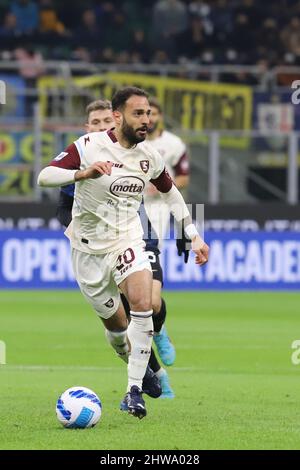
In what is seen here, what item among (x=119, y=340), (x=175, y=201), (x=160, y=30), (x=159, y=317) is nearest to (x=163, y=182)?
(x=175, y=201)

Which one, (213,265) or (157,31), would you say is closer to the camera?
(213,265)

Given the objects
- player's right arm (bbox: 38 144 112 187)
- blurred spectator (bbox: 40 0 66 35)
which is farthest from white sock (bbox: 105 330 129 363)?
blurred spectator (bbox: 40 0 66 35)

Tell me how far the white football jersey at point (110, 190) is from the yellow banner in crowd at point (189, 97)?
46.8 ft

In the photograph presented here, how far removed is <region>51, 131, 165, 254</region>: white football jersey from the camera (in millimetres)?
8586

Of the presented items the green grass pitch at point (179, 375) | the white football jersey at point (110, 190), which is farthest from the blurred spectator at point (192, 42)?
the white football jersey at point (110, 190)

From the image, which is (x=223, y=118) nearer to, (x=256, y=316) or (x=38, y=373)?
(x=256, y=316)

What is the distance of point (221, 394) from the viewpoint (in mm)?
9695

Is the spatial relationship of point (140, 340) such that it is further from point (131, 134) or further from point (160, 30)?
point (160, 30)

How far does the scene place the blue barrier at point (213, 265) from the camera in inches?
800

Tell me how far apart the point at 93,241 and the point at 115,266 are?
0.97 feet

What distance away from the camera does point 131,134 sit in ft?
28.1

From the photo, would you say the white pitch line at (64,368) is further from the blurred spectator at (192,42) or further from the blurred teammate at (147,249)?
the blurred spectator at (192,42)

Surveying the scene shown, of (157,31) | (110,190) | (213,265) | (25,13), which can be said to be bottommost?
(213,265)

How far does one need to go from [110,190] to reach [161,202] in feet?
10.7
